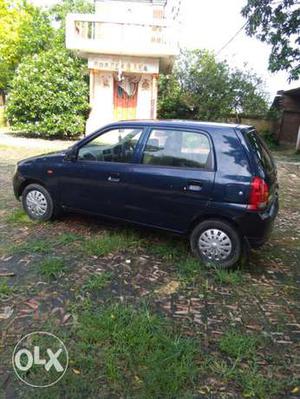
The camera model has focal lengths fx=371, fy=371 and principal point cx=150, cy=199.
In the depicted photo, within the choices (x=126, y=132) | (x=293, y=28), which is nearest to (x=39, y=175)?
(x=126, y=132)

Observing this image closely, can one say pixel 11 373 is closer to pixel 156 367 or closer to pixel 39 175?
pixel 156 367

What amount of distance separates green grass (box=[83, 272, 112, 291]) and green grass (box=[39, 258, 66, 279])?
36 centimetres

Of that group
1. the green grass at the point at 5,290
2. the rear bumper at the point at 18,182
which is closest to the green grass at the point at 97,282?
the green grass at the point at 5,290

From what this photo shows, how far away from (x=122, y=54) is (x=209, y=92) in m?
5.72

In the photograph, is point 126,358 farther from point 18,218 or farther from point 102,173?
point 18,218

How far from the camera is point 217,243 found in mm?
4285

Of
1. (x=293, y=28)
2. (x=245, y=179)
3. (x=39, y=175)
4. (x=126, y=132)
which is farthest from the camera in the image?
(x=293, y=28)

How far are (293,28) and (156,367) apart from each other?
948 centimetres

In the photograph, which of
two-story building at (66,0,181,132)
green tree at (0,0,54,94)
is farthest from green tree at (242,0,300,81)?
green tree at (0,0,54,94)

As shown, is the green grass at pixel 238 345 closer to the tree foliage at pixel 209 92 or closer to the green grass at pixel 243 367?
the green grass at pixel 243 367

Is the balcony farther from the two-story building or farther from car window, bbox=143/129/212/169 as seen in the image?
car window, bbox=143/129/212/169

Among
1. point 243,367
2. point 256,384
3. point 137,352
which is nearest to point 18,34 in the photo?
point 137,352

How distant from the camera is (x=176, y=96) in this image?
19219 mm

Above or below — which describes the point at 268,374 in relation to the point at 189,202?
below
